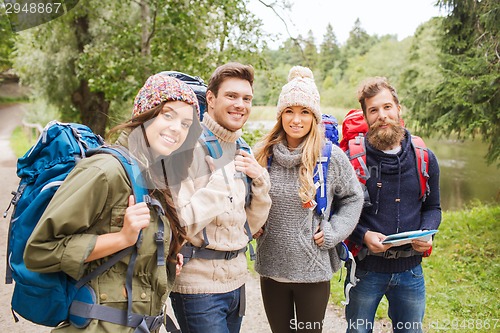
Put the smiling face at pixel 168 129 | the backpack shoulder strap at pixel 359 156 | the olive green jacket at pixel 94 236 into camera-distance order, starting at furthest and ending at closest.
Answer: the backpack shoulder strap at pixel 359 156 < the smiling face at pixel 168 129 < the olive green jacket at pixel 94 236

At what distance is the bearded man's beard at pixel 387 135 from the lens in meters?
2.73

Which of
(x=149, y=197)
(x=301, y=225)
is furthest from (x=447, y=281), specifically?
(x=149, y=197)

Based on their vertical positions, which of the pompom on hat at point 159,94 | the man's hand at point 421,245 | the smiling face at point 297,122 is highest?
the pompom on hat at point 159,94

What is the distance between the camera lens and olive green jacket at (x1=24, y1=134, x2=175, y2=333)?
61.5 inches

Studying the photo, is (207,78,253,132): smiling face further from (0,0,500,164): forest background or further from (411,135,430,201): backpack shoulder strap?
(0,0,500,164): forest background

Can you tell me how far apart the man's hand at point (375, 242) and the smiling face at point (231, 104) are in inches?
43.0

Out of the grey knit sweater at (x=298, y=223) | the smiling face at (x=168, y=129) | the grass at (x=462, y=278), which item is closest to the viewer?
the smiling face at (x=168, y=129)

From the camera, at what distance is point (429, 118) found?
822 cm

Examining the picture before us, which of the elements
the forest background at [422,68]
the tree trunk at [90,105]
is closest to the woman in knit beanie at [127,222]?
the forest background at [422,68]

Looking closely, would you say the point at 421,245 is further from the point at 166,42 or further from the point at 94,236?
the point at 166,42

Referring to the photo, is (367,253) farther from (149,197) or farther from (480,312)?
(480,312)

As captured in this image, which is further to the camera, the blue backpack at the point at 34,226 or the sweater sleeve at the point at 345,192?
the sweater sleeve at the point at 345,192

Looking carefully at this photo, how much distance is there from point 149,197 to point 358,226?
154cm

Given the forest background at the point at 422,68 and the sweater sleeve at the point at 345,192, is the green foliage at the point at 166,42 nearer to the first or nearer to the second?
the forest background at the point at 422,68
